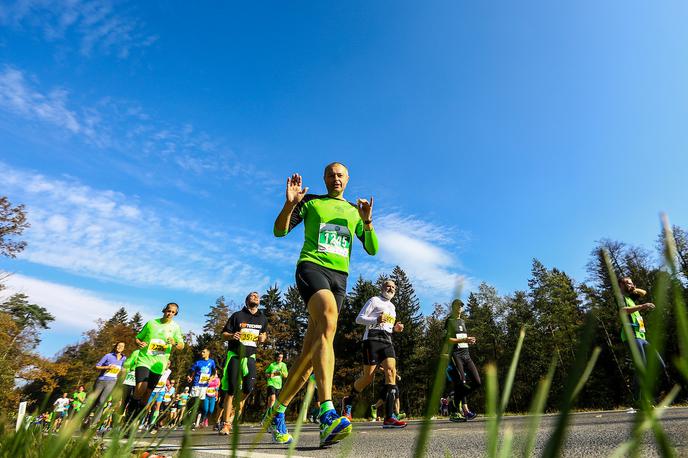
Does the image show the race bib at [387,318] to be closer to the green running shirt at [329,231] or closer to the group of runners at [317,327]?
the group of runners at [317,327]

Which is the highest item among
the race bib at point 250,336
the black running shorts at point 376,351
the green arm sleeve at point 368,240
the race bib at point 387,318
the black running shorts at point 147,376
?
the green arm sleeve at point 368,240

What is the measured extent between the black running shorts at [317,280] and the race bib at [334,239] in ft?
0.68

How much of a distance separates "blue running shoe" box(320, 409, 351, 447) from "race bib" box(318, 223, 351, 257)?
1442mm

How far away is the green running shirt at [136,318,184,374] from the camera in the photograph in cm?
781

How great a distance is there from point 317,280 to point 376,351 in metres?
3.93

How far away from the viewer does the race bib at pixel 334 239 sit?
413cm

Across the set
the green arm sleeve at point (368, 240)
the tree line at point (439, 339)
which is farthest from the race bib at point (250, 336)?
the tree line at point (439, 339)

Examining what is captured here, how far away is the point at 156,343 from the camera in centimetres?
799

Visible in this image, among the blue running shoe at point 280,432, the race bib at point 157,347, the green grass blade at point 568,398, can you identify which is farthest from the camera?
the race bib at point 157,347

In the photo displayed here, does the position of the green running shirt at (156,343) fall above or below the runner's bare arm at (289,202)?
below

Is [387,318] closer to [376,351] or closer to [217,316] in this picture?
[376,351]

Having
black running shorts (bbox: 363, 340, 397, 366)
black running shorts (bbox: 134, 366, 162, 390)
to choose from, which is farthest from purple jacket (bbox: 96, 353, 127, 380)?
black running shorts (bbox: 363, 340, 397, 366)

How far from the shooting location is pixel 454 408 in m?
8.77

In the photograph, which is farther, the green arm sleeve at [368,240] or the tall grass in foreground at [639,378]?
the green arm sleeve at [368,240]
